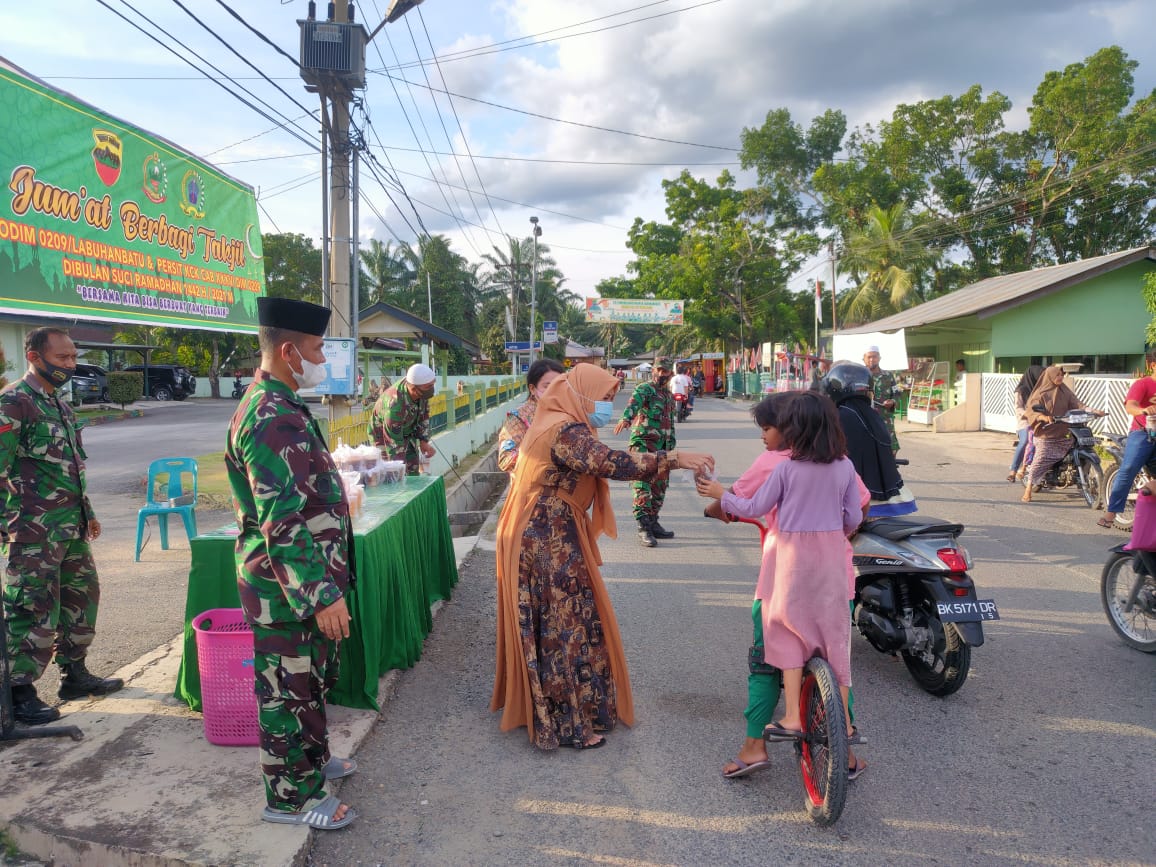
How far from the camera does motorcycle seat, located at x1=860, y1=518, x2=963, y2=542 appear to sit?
13.3 feet

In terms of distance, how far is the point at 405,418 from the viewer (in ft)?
23.1

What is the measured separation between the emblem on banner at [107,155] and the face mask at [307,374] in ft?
10.5

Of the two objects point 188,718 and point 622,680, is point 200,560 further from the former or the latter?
point 622,680

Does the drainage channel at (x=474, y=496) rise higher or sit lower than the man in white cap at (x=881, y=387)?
lower

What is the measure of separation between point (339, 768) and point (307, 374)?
163 cm

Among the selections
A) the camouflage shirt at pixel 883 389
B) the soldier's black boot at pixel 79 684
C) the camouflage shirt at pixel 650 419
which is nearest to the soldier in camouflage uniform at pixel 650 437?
the camouflage shirt at pixel 650 419

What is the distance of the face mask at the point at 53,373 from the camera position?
3775 millimetres

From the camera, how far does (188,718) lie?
3750mm

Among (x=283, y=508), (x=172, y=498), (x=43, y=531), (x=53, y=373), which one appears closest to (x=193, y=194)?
(x=53, y=373)

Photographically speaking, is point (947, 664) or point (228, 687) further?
point (947, 664)

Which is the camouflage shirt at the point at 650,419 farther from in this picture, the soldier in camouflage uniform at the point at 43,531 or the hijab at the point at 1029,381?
the hijab at the point at 1029,381

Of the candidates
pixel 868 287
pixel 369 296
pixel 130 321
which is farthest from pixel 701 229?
pixel 130 321

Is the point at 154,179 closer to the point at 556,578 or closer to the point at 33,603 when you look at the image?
the point at 33,603

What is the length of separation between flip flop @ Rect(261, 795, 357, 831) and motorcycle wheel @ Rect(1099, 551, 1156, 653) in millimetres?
4475
